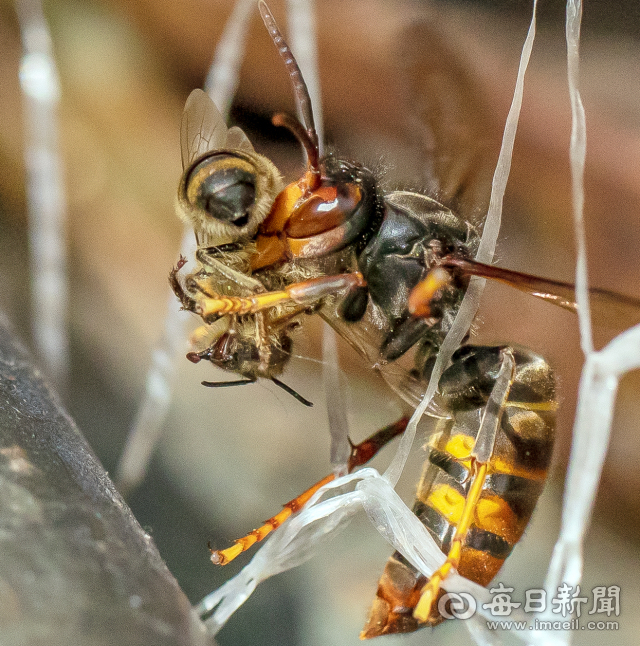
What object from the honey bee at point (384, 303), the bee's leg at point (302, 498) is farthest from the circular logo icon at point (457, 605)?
the bee's leg at point (302, 498)

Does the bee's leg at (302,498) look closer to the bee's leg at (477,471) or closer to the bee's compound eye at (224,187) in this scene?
the bee's leg at (477,471)

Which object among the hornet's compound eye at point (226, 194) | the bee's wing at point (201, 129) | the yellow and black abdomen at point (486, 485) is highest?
the bee's wing at point (201, 129)

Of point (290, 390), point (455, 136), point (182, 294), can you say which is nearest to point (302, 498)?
point (290, 390)

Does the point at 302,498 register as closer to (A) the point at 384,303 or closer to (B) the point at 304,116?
(A) the point at 384,303

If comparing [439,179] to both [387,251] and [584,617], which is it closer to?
[387,251]

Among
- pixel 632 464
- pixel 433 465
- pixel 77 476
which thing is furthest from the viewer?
pixel 632 464

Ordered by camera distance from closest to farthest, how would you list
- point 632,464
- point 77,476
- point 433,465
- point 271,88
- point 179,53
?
point 77,476
point 433,465
point 632,464
point 271,88
point 179,53

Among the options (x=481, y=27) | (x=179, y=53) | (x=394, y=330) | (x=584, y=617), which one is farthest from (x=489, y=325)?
(x=179, y=53)

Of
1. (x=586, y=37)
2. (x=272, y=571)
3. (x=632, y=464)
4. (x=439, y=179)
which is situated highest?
(x=586, y=37)
